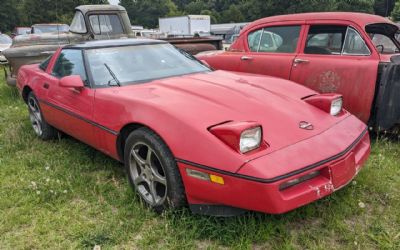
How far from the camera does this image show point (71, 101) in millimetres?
3686

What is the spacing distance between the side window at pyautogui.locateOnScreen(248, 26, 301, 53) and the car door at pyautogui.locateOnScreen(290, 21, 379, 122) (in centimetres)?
19

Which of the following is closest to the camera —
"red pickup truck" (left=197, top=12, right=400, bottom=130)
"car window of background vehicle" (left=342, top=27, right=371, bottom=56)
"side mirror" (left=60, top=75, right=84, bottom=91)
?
"side mirror" (left=60, top=75, right=84, bottom=91)

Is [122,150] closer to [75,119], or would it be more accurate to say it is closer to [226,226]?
[75,119]

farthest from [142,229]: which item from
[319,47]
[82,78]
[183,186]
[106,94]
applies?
[319,47]

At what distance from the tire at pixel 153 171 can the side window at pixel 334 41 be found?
2.75m

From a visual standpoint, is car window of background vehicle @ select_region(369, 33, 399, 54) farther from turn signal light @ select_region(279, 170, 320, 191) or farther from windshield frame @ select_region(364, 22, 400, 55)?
turn signal light @ select_region(279, 170, 320, 191)

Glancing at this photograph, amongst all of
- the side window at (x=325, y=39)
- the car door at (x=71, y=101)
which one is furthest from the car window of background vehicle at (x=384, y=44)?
the car door at (x=71, y=101)

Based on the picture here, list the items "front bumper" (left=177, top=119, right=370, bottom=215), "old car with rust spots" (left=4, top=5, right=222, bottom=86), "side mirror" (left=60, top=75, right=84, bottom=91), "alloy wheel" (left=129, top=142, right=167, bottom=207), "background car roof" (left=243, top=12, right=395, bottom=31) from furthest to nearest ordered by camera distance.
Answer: "old car with rust spots" (left=4, top=5, right=222, bottom=86) < "background car roof" (left=243, top=12, right=395, bottom=31) < "side mirror" (left=60, top=75, right=84, bottom=91) < "alloy wheel" (left=129, top=142, right=167, bottom=207) < "front bumper" (left=177, top=119, right=370, bottom=215)

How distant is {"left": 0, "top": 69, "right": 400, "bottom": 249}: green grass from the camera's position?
2.48m

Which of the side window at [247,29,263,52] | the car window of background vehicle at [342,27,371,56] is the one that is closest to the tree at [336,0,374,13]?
the side window at [247,29,263,52]

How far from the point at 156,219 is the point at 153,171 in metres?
0.36

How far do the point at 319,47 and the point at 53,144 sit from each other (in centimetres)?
357

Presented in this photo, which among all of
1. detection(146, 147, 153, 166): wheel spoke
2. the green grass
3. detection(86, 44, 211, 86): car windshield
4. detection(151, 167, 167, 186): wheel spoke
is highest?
detection(86, 44, 211, 86): car windshield

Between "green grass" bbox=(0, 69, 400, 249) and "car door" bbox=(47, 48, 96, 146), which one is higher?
"car door" bbox=(47, 48, 96, 146)
